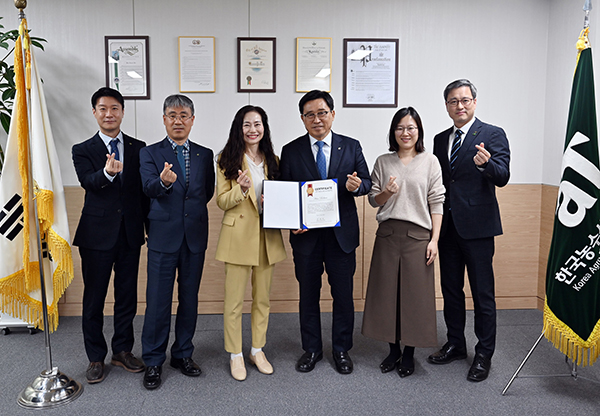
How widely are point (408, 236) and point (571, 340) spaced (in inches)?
41.0

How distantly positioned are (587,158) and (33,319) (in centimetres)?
334

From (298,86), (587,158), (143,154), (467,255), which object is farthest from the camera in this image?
(298,86)

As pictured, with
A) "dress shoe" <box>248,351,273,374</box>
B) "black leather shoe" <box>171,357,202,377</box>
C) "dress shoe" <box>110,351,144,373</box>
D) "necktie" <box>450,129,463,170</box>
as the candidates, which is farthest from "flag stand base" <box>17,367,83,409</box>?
"necktie" <box>450,129,463,170</box>

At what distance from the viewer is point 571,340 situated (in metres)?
2.50

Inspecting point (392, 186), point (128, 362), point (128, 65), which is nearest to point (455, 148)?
point (392, 186)

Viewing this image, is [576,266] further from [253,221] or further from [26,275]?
[26,275]

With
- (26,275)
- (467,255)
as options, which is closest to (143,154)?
(26,275)

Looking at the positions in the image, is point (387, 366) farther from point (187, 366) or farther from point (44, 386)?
point (44, 386)

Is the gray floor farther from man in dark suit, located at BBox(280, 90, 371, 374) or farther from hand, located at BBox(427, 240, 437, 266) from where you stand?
hand, located at BBox(427, 240, 437, 266)

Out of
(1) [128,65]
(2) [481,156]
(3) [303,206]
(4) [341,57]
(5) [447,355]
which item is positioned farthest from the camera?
(4) [341,57]

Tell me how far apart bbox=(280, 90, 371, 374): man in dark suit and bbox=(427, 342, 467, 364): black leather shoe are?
58 cm

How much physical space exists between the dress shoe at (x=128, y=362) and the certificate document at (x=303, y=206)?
1.22 meters

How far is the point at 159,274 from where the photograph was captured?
2.70m

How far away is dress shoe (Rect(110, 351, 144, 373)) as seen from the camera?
2846 millimetres
